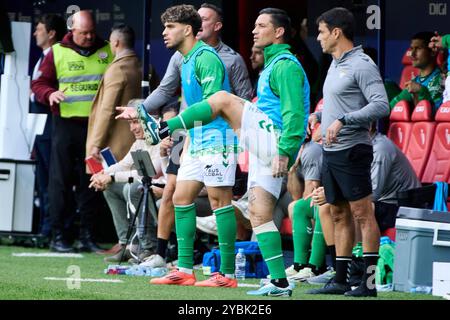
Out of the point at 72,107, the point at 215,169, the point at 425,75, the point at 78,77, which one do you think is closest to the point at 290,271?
the point at 215,169

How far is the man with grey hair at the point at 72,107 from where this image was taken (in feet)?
41.8

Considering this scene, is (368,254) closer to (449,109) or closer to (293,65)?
(293,65)

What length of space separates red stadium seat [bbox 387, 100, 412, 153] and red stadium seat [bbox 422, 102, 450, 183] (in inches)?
13.8

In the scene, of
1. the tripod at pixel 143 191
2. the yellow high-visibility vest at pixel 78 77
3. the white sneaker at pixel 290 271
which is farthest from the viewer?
the yellow high-visibility vest at pixel 78 77

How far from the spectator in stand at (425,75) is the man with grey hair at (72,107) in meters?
3.05

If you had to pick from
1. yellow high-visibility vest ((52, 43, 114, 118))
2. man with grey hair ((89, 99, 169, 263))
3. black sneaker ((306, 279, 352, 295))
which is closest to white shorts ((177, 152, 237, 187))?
black sneaker ((306, 279, 352, 295))

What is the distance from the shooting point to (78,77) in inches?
504

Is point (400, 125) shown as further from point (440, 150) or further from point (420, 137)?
point (440, 150)

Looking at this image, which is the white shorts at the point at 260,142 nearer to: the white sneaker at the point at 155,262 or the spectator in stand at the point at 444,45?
the white sneaker at the point at 155,262

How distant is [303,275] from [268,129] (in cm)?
203

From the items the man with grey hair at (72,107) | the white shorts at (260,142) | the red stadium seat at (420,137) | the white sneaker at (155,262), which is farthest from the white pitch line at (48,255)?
the white shorts at (260,142)

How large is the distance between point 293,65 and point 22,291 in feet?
7.46

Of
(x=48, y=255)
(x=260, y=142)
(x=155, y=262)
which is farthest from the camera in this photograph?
(x=48, y=255)

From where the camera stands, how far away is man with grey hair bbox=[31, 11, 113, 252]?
41.8ft
